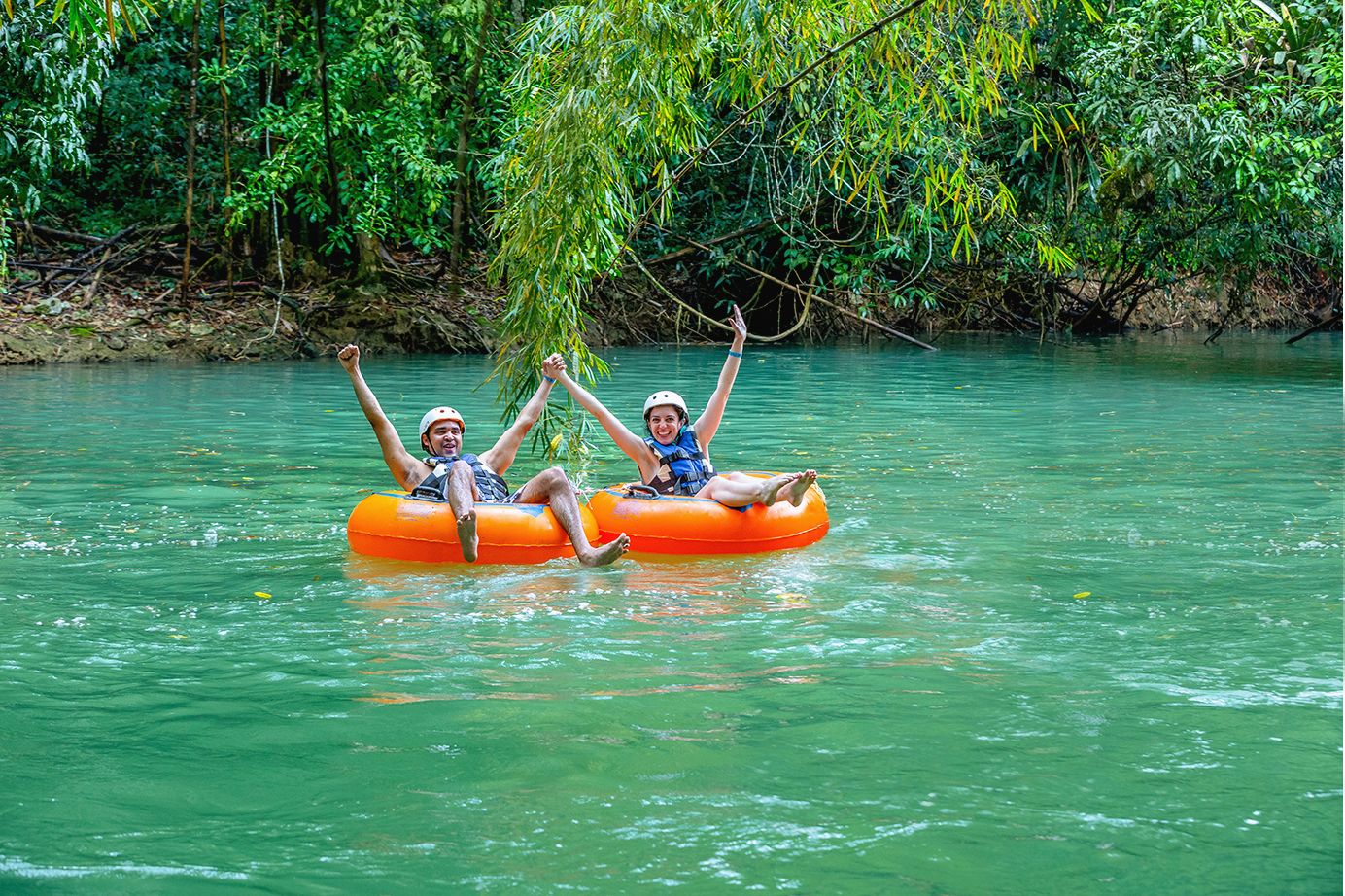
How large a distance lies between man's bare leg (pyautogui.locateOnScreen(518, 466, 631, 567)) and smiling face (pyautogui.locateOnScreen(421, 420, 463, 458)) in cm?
48

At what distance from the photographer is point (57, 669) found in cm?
530

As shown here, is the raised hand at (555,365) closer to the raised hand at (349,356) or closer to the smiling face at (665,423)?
the smiling face at (665,423)

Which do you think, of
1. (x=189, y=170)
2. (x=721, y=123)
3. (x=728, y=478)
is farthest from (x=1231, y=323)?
(x=728, y=478)

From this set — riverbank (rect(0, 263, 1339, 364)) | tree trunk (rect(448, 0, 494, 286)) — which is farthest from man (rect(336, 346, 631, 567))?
tree trunk (rect(448, 0, 494, 286))

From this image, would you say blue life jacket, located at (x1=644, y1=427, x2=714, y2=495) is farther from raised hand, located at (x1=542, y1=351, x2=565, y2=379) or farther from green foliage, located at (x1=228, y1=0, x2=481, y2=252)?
green foliage, located at (x1=228, y1=0, x2=481, y2=252)

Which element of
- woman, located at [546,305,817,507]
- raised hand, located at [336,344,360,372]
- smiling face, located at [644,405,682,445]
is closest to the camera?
raised hand, located at [336,344,360,372]

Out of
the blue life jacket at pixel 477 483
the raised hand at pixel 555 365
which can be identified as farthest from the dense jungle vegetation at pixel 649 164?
the blue life jacket at pixel 477 483

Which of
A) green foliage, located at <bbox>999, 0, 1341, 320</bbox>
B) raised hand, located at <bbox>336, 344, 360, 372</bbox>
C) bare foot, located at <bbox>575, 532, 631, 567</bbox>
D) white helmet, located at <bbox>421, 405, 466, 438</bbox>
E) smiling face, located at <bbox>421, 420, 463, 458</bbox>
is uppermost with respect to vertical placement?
green foliage, located at <bbox>999, 0, 1341, 320</bbox>

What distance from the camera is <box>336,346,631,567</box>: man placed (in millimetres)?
7105

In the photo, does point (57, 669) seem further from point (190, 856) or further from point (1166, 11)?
point (1166, 11)

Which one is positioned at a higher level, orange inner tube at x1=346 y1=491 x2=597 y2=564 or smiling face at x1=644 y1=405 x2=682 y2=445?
smiling face at x1=644 y1=405 x2=682 y2=445

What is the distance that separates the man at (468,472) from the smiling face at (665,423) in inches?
21.9

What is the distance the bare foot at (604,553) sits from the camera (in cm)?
683

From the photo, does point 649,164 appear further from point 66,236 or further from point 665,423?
point 66,236
